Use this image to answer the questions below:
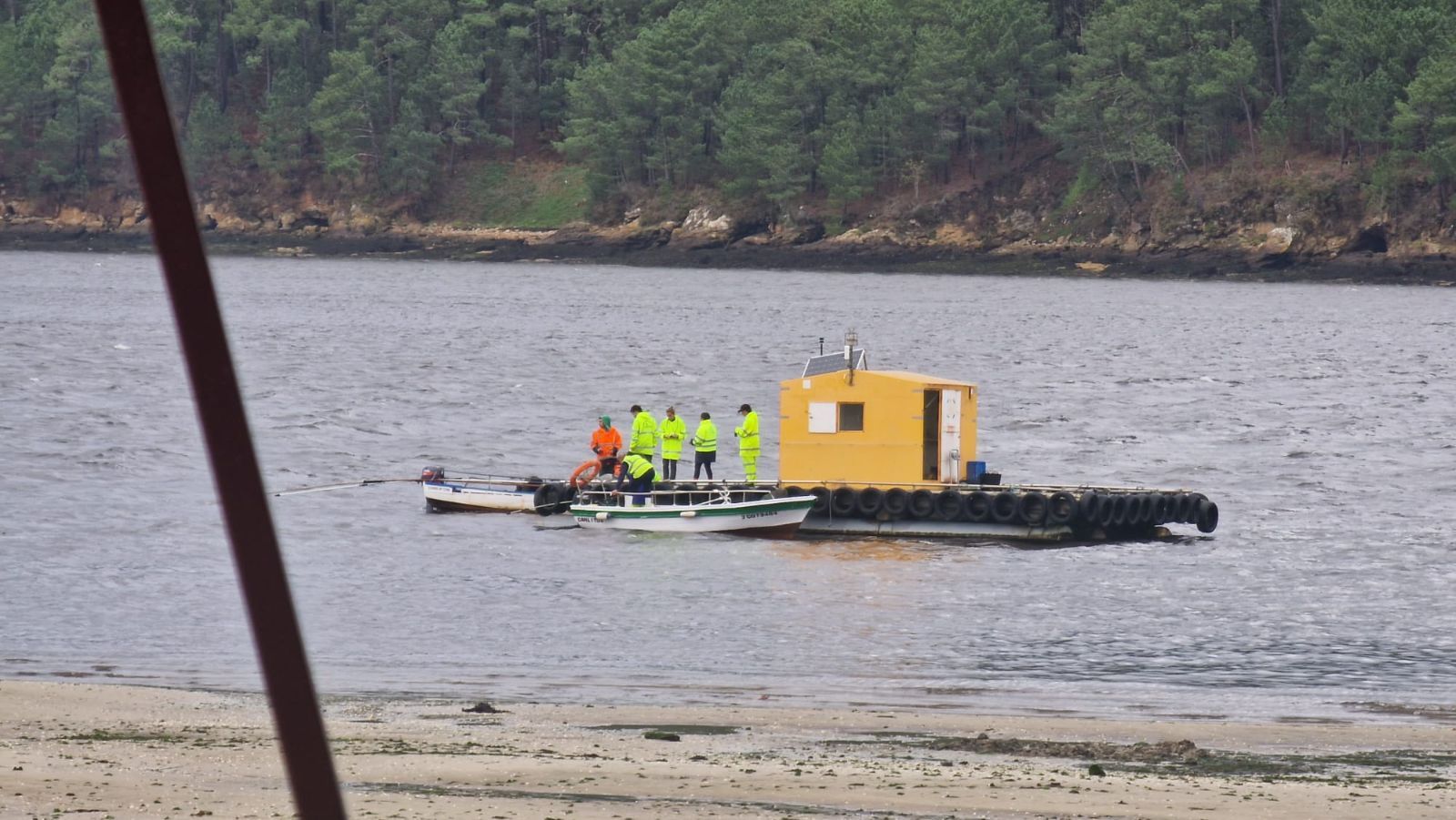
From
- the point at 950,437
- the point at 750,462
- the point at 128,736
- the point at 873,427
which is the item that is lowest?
the point at 750,462

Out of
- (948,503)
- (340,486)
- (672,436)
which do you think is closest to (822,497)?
(948,503)

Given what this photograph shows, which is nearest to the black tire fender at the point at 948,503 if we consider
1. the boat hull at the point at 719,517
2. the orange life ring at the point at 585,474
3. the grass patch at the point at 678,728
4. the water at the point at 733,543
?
the water at the point at 733,543

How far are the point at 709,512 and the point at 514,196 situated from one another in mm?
126912

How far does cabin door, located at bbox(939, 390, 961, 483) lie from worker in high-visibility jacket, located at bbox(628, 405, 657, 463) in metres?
5.07

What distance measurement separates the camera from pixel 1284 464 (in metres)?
50.5

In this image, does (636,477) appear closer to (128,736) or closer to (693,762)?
(128,736)

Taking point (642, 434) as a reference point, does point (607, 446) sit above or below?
below

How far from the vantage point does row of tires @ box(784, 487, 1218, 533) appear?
3422 centimetres

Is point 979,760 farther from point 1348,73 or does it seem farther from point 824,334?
point 1348,73

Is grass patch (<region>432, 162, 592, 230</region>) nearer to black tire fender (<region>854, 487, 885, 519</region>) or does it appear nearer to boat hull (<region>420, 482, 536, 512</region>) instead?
boat hull (<region>420, 482, 536, 512</region>)

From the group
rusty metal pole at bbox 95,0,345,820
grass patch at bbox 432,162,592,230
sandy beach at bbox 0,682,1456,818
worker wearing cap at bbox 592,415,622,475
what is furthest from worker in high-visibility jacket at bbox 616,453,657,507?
grass patch at bbox 432,162,592,230

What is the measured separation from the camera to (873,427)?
33.9 metres

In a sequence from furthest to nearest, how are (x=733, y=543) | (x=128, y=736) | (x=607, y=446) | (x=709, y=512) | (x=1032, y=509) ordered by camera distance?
(x=607, y=446) → (x=709, y=512) → (x=1032, y=509) → (x=733, y=543) → (x=128, y=736)

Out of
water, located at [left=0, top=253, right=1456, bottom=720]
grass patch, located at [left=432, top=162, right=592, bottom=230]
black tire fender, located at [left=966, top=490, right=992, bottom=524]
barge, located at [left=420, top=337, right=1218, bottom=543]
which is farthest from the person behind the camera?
grass patch, located at [left=432, top=162, right=592, bottom=230]
